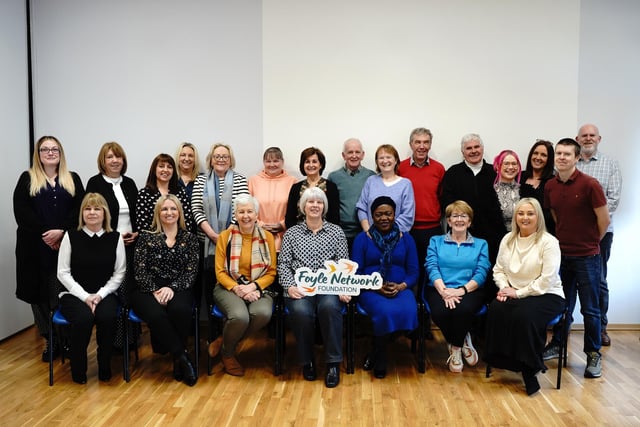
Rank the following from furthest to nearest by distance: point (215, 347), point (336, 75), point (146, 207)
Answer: point (336, 75) < point (146, 207) < point (215, 347)

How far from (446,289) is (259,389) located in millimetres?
1433

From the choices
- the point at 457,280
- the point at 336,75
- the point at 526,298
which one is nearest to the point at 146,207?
the point at 336,75

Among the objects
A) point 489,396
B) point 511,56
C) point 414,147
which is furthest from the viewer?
point 511,56

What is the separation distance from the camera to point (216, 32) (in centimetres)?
475

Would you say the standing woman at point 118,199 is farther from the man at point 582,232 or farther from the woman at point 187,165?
the man at point 582,232

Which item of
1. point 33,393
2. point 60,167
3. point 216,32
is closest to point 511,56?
point 216,32

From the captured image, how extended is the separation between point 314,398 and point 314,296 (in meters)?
0.70

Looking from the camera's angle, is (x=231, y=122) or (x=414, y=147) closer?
(x=414, y=147)

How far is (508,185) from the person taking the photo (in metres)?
4.12

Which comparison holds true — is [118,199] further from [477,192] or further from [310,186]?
[477,192]

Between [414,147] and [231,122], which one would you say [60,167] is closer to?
[231,122]

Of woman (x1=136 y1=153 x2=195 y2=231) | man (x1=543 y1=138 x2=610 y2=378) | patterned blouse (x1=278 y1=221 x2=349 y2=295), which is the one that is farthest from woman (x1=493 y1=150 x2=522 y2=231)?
woman (x1=136 y1=153 x2=195 y2=231)

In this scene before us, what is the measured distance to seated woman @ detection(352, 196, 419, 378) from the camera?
358 cm

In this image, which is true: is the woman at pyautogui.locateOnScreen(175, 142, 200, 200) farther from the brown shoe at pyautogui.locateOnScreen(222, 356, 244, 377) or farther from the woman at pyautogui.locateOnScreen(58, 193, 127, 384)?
the brown shoe at pyautogui.locateOnScreen(222, 356, 244, 377)
